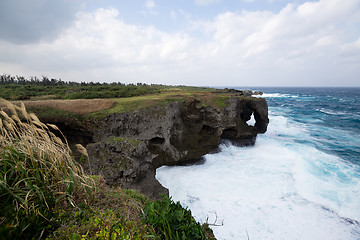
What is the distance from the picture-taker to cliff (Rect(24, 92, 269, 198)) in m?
9.66

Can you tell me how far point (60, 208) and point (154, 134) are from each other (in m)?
12.7

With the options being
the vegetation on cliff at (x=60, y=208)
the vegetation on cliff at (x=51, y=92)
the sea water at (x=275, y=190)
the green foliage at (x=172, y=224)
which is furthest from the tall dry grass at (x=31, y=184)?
the vegetation on cliff at (x=51, y=92)

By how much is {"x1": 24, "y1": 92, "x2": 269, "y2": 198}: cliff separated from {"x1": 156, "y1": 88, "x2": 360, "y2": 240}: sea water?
2087 mm

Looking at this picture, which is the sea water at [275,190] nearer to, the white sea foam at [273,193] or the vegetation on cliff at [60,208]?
the white sea foam at [273,193]

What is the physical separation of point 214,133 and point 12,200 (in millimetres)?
18663

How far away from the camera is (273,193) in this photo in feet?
41.8

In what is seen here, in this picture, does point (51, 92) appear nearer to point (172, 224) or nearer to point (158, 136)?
point (158, 136)

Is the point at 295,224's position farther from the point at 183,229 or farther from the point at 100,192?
the point at 100,192

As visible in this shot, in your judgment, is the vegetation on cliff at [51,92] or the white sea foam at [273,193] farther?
the vegetation on cliff at [51,92]

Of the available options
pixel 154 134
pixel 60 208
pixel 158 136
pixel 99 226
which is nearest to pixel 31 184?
pixel 60 208

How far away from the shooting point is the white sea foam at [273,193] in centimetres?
986

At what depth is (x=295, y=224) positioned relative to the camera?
33.4 ft

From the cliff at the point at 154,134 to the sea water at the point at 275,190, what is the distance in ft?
6.85

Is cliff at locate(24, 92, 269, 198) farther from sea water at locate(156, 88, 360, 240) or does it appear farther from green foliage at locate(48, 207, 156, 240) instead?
green foliage at locate(48, 207, 156, 240)
